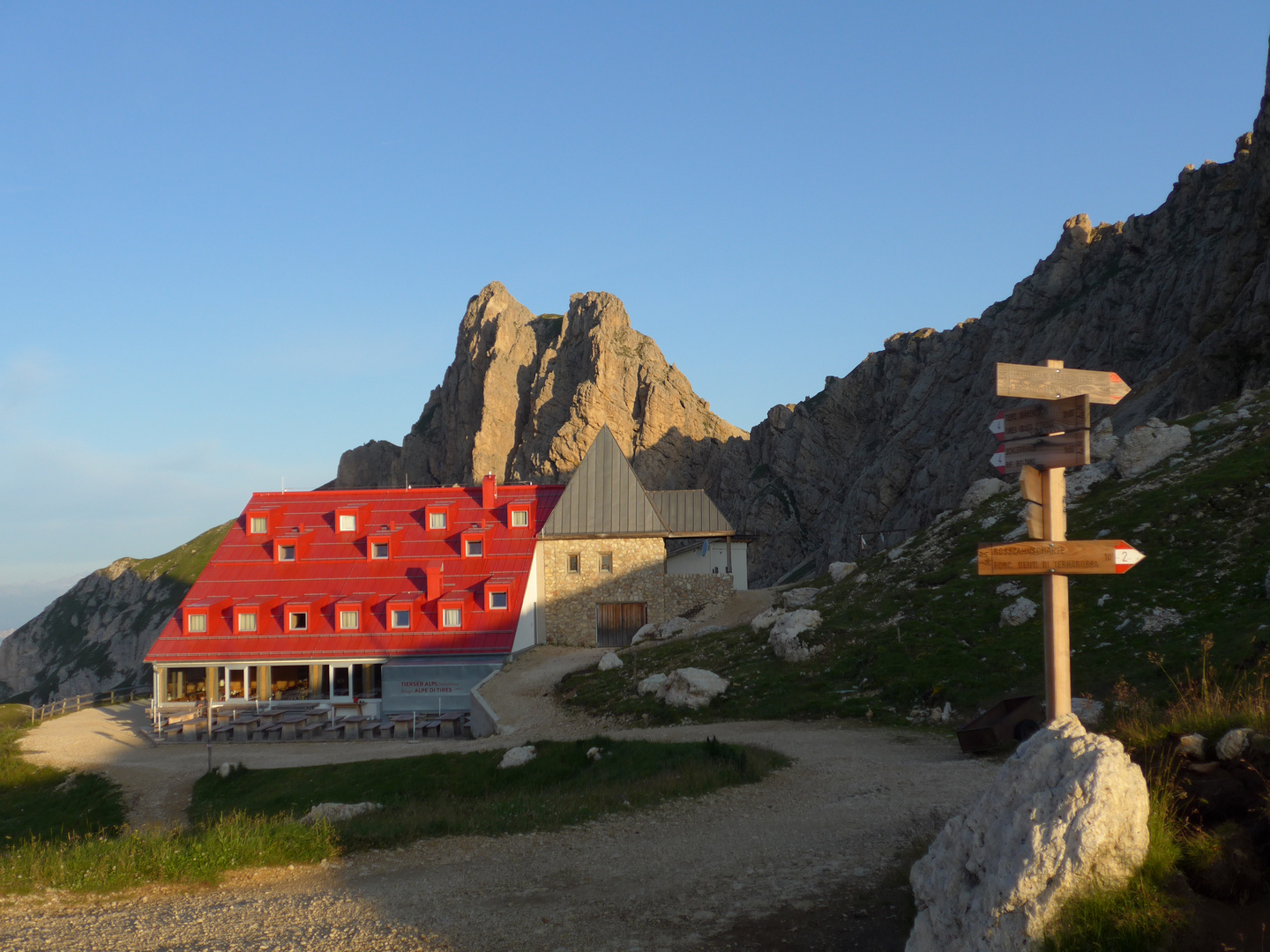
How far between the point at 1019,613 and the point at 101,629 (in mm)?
132048

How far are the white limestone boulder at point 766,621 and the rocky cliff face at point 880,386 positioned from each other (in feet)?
58.2

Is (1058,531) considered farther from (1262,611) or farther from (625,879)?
(1262,611)

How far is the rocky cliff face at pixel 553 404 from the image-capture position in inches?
4638

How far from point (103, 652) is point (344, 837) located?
410 ft

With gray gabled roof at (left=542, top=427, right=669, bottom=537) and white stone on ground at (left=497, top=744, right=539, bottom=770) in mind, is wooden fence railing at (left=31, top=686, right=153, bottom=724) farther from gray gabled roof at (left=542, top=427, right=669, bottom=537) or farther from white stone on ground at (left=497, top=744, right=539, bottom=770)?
white stone on ground at (left=497, top=744, right=539, bottom=770)

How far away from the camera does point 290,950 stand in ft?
28.8

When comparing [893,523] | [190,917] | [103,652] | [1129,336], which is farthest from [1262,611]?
[103,652]

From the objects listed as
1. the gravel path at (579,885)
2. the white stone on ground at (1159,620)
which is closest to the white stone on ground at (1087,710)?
the gravel path at (579,885)

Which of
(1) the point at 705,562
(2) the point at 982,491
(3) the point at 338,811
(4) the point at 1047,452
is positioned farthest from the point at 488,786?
A: (1) the point at 705,562

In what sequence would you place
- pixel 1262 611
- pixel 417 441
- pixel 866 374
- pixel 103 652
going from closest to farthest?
pixel 1262 611
pixel 866 374
pixel 103 652
pixel 417 441

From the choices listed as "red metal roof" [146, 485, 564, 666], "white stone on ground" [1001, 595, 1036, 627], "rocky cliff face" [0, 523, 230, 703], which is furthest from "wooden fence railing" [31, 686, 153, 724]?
"rocky cliff face" [0, 523, 230, 703]

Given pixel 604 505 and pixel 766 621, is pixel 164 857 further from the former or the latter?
pixel 604 505

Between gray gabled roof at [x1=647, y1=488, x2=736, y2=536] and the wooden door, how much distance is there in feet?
15.3

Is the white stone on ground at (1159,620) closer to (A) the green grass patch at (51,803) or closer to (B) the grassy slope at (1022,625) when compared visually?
(B) the grassy slope at (1022,625)
